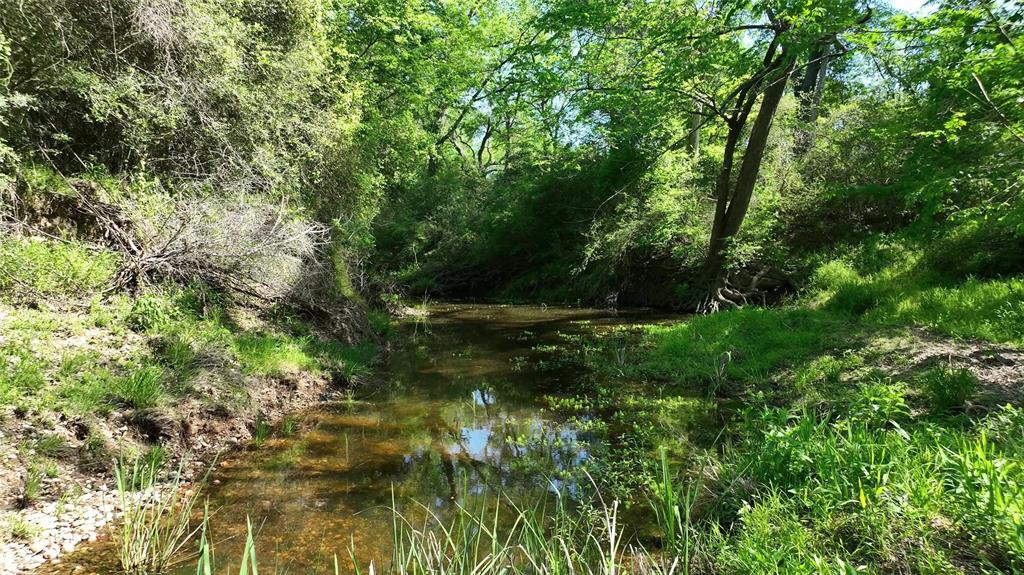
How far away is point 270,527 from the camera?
3.92 metres

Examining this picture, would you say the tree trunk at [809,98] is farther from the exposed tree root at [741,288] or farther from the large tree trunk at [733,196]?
the exposed tree root at [741,288]

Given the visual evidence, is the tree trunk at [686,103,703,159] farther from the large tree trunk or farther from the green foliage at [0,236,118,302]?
the green foliage at [0,236,118,302]

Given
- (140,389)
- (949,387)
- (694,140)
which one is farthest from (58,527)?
(694,140)

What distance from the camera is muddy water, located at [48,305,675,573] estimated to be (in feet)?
12.7

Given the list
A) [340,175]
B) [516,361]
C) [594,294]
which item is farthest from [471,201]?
[516,361]

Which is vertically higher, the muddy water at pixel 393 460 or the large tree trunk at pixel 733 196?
the large tree trunk at pixel 733 196

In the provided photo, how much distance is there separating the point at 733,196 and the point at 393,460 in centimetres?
1075

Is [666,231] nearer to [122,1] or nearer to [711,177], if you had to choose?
[711,177]

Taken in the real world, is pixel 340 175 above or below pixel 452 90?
below

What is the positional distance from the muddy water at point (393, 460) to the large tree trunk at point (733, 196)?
19.8 ft

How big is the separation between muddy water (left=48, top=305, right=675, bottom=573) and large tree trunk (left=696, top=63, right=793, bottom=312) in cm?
605

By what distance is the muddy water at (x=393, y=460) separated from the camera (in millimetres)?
3859

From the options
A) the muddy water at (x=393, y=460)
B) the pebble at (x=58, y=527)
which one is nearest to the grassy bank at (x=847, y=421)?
the muddy water at (x=393, y=460)

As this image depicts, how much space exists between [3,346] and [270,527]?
3.36 meters
